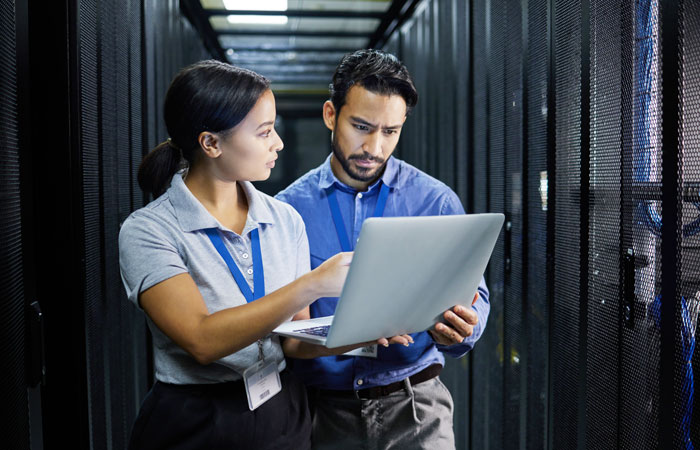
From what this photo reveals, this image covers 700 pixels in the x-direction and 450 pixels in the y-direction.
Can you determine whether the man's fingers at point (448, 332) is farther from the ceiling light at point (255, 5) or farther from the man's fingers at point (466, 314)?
the ceiling light at point (255, 5)

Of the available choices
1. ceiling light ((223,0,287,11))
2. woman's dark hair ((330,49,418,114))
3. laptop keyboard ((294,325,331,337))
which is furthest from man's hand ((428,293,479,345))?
ceiling light ((223,0,287,11))

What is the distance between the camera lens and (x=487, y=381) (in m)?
2.82

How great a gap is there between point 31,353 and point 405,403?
1049mm

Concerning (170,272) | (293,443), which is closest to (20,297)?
(170,272)

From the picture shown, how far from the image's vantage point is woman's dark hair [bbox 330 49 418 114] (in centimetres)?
180

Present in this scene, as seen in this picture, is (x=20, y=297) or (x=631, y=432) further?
(x=631, y=432)

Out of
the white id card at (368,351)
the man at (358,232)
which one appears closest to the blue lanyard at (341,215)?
the man at (358,232)

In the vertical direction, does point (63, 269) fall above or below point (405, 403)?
above

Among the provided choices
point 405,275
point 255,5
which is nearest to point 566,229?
point 405,275

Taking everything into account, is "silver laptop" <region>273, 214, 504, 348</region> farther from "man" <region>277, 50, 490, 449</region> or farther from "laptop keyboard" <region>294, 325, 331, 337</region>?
"man" <region>277, 50, 490, 449</region>

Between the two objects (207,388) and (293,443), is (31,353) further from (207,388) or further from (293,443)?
(293,443)

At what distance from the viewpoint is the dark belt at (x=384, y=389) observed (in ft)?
5.56

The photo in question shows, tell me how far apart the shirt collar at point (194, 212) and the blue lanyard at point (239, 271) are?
0.03 meters

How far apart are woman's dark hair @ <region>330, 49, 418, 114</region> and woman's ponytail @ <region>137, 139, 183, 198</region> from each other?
602mm
